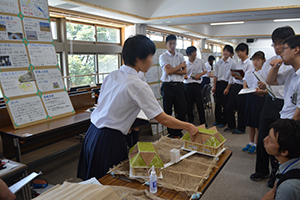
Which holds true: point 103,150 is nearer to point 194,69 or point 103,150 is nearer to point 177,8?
point 194,69

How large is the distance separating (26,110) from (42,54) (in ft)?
2.73

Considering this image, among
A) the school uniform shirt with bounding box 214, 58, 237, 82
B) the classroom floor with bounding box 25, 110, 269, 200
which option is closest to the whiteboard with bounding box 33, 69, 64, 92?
the classroom floor with bounding box 25, 110, 269, 200

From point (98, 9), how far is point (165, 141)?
3.18 metres

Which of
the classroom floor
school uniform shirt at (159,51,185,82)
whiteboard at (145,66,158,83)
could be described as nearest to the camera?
the classroom floor

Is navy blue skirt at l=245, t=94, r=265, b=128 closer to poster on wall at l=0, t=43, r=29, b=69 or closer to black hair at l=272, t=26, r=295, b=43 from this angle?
black hair at l=272, t=26, r=295, b=43

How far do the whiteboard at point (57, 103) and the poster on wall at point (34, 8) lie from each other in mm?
1121

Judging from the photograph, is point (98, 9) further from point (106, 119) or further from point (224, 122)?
point (224, 122)

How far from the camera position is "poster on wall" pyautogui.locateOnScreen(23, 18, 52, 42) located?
9.68 feet

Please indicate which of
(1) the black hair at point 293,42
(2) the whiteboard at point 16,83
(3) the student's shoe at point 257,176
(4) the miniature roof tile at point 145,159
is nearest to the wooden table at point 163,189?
(4) the miniature roof tile at point 145,159

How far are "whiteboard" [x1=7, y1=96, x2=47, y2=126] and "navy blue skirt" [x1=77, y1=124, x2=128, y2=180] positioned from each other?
1.46 meters

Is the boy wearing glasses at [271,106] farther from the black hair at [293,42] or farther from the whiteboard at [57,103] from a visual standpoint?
the whiteboard at [57,103]

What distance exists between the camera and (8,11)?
2727mm

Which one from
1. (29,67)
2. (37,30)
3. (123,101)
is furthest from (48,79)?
(123,101)

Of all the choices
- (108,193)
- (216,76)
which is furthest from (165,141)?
(216,76)
